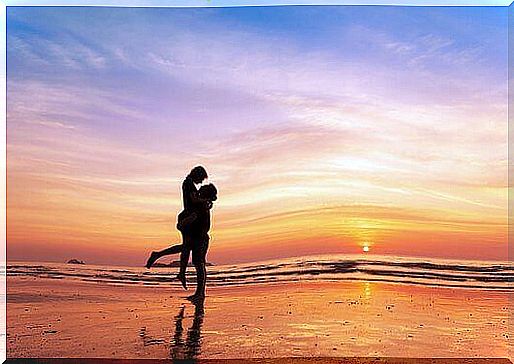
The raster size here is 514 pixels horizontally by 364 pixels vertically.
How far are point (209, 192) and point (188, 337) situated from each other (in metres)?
1.26

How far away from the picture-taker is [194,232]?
8617mm

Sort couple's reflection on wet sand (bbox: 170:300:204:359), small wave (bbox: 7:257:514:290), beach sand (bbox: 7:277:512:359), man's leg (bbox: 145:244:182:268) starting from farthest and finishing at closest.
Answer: man's leg (bbox: 145:244:182:268), small wave (bbox: 7:257:514:290), beach sand (bbox: 7:277:512:359), couple's reflection on wet sand (bbox: 170:300:204:359)

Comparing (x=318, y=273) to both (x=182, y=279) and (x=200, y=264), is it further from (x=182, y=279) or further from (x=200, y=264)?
(x=182, y=279)

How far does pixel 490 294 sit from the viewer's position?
8.47 m

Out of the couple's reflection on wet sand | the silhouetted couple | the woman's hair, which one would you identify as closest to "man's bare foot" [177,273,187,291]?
the silhouetted couple

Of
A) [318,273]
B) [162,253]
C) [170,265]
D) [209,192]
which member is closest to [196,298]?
[170,265]

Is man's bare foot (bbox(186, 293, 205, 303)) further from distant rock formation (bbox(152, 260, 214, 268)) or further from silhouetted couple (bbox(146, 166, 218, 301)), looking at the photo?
distant rock formation (bbox(152, 260, 214, 268))

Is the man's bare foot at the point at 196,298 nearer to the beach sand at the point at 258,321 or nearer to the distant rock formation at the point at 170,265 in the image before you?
the beach sand at the point at 258,321

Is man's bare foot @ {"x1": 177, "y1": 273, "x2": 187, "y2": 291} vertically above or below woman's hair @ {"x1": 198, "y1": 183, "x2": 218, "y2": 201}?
below

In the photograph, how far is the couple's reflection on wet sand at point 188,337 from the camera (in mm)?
8008

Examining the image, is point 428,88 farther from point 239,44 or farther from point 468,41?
point 239,44

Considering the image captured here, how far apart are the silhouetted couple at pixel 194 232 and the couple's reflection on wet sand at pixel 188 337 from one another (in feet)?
0.58

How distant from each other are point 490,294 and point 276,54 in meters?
2.75

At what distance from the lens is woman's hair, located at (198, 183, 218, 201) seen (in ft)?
28.3
